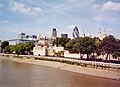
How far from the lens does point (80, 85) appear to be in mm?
49875

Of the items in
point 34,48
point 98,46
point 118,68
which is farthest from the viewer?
point 34,48

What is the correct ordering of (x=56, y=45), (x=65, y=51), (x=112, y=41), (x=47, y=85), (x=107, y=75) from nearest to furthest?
1. (x=47, y=85)
2. (x=107, y=75)
3. (x=112, y=41)
4. (x=65, y=51)
5. (x=56, y=45)

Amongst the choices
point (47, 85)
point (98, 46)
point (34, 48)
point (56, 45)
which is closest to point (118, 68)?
point (47, 85)

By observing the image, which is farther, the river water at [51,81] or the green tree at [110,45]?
the green tree at [110,45]

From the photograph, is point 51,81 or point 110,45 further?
point 110,45

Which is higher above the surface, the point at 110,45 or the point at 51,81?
the point at 110,45

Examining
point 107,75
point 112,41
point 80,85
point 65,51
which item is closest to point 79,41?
point 112,41

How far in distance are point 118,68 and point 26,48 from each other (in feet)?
365

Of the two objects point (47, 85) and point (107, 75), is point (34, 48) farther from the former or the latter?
point (47, 85)

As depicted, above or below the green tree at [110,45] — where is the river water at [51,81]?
below

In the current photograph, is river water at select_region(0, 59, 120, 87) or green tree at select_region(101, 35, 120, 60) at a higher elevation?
green tree at select_region(101, 35, 120, 60)

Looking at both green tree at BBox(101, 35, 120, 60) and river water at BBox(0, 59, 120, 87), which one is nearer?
river water at BBox(0, 59, 120, 87)

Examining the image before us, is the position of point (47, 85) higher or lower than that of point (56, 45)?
lower

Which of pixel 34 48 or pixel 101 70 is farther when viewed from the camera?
pixel 34 48
